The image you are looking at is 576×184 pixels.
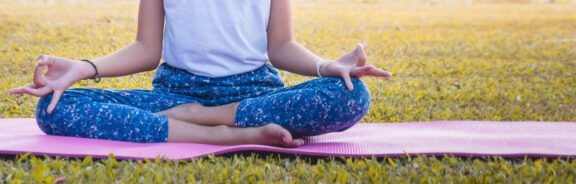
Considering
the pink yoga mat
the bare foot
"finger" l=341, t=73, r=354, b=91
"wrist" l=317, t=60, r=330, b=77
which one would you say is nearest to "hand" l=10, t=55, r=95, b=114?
the pink yoga mat

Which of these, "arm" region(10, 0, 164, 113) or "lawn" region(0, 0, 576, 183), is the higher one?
"arm" region(10, 0, 164, 113)

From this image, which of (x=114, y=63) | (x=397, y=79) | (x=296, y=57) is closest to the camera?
(x=114, y=63)

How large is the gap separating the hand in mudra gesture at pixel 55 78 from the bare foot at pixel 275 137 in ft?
2.60

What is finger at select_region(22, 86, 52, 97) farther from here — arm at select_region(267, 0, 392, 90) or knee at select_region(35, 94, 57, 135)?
arm at select_region(267, 0, 392, 90)

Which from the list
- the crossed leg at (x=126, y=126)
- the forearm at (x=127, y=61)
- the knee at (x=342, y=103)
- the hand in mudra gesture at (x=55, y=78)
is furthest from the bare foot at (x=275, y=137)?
the hand in mudra gesture at (x=55, y=78)

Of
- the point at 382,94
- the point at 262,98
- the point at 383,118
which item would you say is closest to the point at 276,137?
the point at 262,98

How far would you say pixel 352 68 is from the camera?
2.42m

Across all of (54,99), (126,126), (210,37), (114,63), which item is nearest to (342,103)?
(210,37)

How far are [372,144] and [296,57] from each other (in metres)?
0.55

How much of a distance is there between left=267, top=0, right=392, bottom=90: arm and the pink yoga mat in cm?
30

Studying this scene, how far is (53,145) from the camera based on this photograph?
7.97 feet

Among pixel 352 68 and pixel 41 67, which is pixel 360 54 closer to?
pixel 352 68

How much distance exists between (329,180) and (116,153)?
0.83 meters

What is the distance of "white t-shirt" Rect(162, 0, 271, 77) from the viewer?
2.82 m
